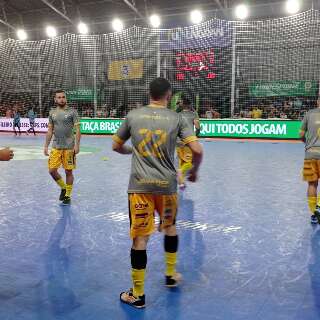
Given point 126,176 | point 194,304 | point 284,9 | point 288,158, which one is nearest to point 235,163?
point 288,158

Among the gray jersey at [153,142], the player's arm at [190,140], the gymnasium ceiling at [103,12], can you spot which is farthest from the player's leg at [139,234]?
the gymnasium ceiling at [103,12]

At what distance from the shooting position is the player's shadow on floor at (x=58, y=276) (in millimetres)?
3750

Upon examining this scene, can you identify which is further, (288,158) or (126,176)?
(288,158)

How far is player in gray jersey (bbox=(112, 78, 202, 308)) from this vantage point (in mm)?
3768

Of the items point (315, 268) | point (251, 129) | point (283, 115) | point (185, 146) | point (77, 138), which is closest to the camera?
point (315, 268)

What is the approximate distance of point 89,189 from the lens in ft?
30.6

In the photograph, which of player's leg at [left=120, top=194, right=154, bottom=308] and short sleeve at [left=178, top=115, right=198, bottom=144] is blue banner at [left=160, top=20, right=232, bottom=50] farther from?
player's leg at [left=120, top=194, right=154, bottom=308]

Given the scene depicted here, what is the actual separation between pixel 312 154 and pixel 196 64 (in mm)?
18221

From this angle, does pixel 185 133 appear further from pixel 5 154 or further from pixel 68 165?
pixel 68 165

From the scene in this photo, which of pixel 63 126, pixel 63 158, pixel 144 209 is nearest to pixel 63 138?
pixel 63 126

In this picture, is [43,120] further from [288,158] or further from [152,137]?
[152,137]

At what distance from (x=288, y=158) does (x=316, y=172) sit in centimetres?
842

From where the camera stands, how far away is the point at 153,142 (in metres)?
3.78

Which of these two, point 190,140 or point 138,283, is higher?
point 190,140
